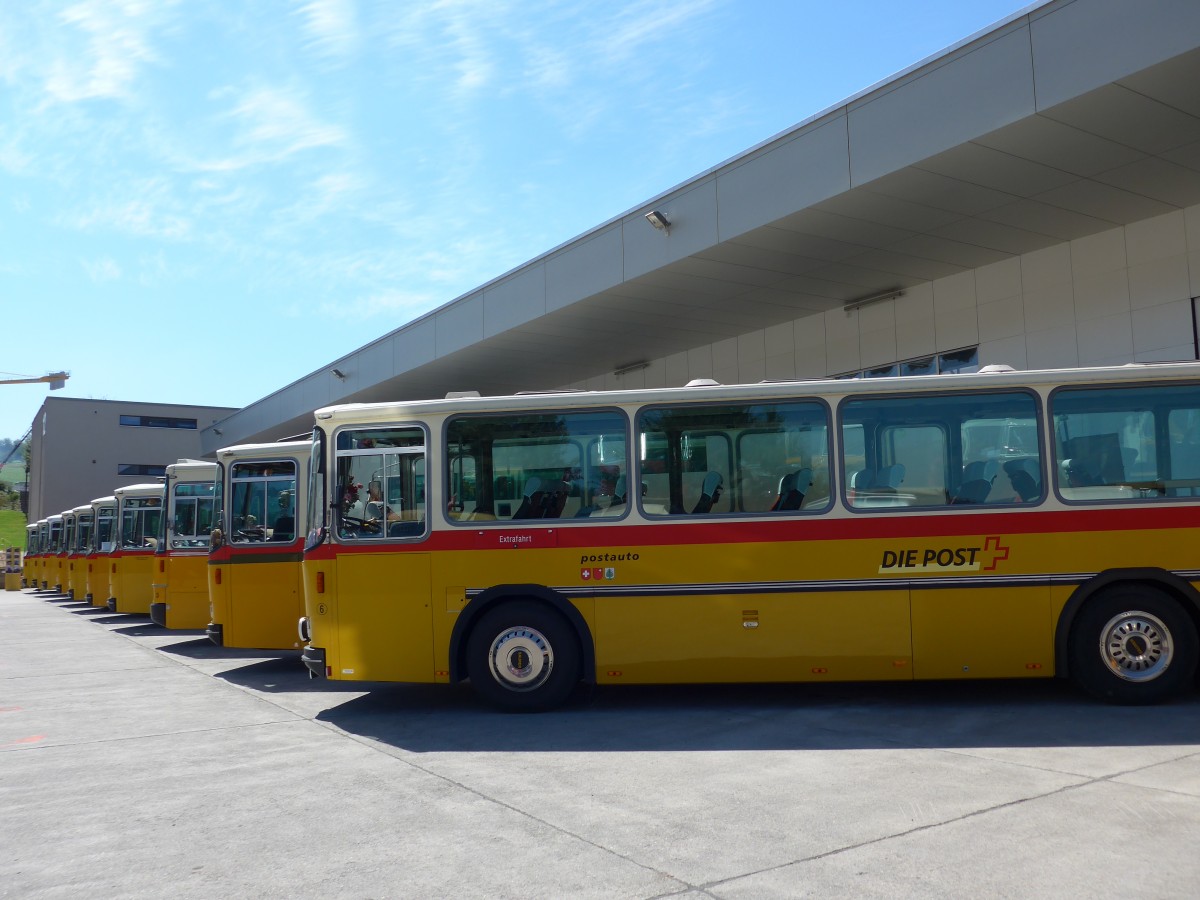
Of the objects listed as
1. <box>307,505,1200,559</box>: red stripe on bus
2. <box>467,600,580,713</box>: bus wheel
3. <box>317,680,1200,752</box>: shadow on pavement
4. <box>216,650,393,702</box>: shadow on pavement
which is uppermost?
<box>307,505,1200,559</box>: red stripe on bus

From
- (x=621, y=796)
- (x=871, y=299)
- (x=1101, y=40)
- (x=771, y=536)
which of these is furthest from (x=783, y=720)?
(x=871, y=299)

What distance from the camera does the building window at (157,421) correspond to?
190 feet

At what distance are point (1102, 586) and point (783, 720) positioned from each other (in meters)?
2.90

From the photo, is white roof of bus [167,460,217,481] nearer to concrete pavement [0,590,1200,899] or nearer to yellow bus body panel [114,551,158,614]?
yellow bus body panel [114,551,158,614]

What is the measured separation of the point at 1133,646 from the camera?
8.16 metres

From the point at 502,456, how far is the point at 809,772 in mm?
3911

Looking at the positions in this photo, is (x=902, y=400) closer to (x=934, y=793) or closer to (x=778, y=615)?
(x=778, y=615)

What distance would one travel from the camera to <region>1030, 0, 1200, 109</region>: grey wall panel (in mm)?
9312

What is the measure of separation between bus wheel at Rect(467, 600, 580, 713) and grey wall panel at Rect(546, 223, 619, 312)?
9.56 meters

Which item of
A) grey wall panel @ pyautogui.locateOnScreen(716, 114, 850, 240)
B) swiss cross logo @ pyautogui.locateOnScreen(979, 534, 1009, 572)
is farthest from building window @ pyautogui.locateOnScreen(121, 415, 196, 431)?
swiss cross logo @ pyautogui.locateOnScreen(979, 534, 1009, 572)

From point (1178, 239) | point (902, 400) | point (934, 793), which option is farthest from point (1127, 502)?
point (1178, 239)

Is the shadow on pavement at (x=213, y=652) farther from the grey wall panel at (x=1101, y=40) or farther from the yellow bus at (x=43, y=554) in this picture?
the yellow bus at (x=43, y=554)

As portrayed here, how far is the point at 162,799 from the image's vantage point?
6.18 meters

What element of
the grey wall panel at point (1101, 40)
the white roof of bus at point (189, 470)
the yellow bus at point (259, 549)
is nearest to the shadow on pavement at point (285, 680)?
the yellow bus at point (259, 549)
